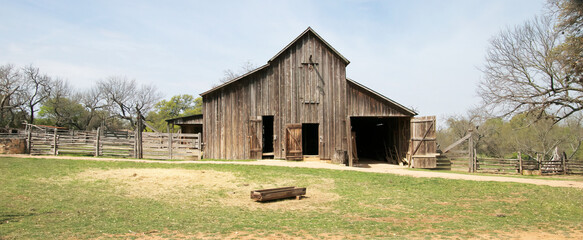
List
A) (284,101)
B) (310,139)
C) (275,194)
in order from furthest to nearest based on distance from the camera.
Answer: (310,139)
(284,101)
(275,194)

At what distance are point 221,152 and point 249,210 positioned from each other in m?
13.2

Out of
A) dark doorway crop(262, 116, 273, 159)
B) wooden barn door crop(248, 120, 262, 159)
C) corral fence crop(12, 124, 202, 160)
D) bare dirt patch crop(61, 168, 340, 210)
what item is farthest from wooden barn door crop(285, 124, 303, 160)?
dark doorway crop(262, 116, 273, 159)

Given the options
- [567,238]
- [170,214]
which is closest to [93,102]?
[170,214]

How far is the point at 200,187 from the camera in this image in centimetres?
1409

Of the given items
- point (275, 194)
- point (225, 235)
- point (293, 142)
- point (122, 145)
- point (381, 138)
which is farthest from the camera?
point (381, 138)

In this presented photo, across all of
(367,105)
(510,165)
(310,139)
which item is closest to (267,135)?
(310,139)

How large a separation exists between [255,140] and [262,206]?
40.5 feet

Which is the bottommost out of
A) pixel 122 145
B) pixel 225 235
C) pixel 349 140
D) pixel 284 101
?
pixel 225 235

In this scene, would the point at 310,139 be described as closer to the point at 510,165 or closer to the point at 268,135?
the point at 268,135

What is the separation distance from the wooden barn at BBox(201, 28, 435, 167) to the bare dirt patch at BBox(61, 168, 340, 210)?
6.76 metres

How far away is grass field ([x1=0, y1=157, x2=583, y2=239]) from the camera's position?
852cm

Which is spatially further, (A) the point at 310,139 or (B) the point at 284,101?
(A) the point at 310,139

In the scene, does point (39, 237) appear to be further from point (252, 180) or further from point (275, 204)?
point (252, 180)

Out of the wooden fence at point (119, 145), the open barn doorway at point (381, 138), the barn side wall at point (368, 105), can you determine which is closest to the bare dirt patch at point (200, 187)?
the wooden fence at point (119, 145)
